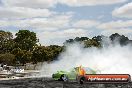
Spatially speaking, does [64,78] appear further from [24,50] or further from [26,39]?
[26,39]

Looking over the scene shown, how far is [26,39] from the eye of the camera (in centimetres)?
13438

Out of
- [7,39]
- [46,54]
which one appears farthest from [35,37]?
[46,54]

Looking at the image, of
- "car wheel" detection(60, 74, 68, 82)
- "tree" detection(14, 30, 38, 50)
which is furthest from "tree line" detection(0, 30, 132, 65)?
"car wheel" detection(60, 74, 68, 82)

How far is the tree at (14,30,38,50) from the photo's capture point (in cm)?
13338

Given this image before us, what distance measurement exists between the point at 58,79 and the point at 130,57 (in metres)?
21.1

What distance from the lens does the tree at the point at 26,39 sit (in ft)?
438

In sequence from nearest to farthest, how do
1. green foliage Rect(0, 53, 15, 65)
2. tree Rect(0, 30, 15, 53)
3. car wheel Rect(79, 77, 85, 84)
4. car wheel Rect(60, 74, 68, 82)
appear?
car wheel Rect(79, 77, 85, 84)
car wheel Rect(60, 74, 68, 82)
green foliage Rect(0, 53, 15, 65)
tree Rect(0, 30, 15, 53)

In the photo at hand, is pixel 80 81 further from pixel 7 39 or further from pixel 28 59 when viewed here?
pixel 7 39

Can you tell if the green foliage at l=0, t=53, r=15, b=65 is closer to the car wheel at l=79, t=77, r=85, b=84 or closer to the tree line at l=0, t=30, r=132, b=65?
the tree line at l=0, t=30, r=132, b=65

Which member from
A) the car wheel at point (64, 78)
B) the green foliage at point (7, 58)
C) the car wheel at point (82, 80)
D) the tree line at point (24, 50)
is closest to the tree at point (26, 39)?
the tree line at point (24, 50)

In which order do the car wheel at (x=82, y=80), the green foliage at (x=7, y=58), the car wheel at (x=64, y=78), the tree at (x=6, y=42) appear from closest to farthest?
the car wheel at (x=82, y=80) → the car wheel at (x=64, y=78) → the green foliage at (x=7, y=58) → the tree at (x=6, y=42)

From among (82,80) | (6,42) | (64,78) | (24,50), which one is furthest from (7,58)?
(82,80)

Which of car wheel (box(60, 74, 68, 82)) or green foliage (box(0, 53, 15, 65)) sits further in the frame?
green foliage (box(0, 53, 15, 65))

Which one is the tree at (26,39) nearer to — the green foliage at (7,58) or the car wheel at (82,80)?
the green foliage at (7,58)
